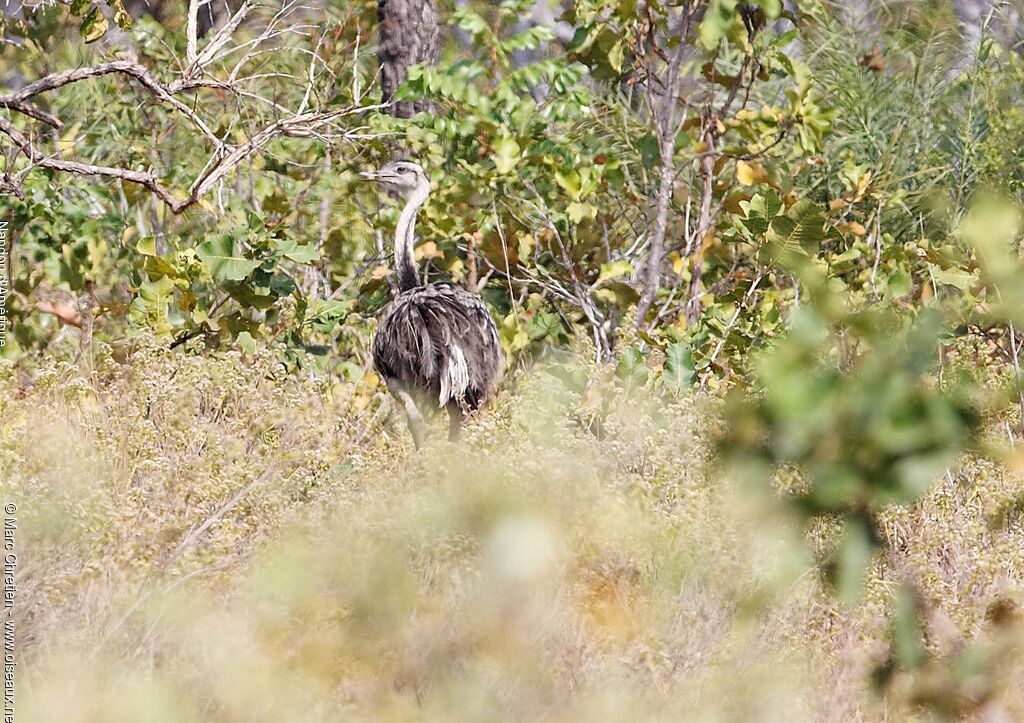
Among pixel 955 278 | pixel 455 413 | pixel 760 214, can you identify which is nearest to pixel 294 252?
pixel 455 413

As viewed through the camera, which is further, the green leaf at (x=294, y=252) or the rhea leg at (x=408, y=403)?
the green leaf at (x=294, y=252)

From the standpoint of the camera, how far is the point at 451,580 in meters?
3.57

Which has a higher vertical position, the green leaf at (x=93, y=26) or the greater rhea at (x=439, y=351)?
the green leaf at (x=93, y=26)

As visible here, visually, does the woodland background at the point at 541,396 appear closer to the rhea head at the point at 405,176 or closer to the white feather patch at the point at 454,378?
the rhea head at the point at 405,176

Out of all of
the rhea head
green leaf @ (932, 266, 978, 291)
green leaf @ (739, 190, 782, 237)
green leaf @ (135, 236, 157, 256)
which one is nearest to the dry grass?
green leaf @ (932, 266, 978, 291)

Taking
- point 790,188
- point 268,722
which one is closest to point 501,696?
point 268,722

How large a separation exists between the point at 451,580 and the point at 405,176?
396 centimetres

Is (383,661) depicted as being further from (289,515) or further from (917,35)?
(917,35)

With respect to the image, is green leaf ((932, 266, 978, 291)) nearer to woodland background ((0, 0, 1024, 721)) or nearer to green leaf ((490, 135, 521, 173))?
woodland background ((0, 0, 1024, 721))

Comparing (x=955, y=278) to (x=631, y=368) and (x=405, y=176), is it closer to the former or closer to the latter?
(x=631, y=368)

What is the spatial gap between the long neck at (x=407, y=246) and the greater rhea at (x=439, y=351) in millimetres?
309

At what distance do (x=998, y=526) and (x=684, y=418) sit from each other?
3.67 feet

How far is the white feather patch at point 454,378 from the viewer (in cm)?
621

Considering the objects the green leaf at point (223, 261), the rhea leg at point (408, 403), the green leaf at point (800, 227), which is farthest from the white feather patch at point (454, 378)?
the green leaf at point (800, 227)
